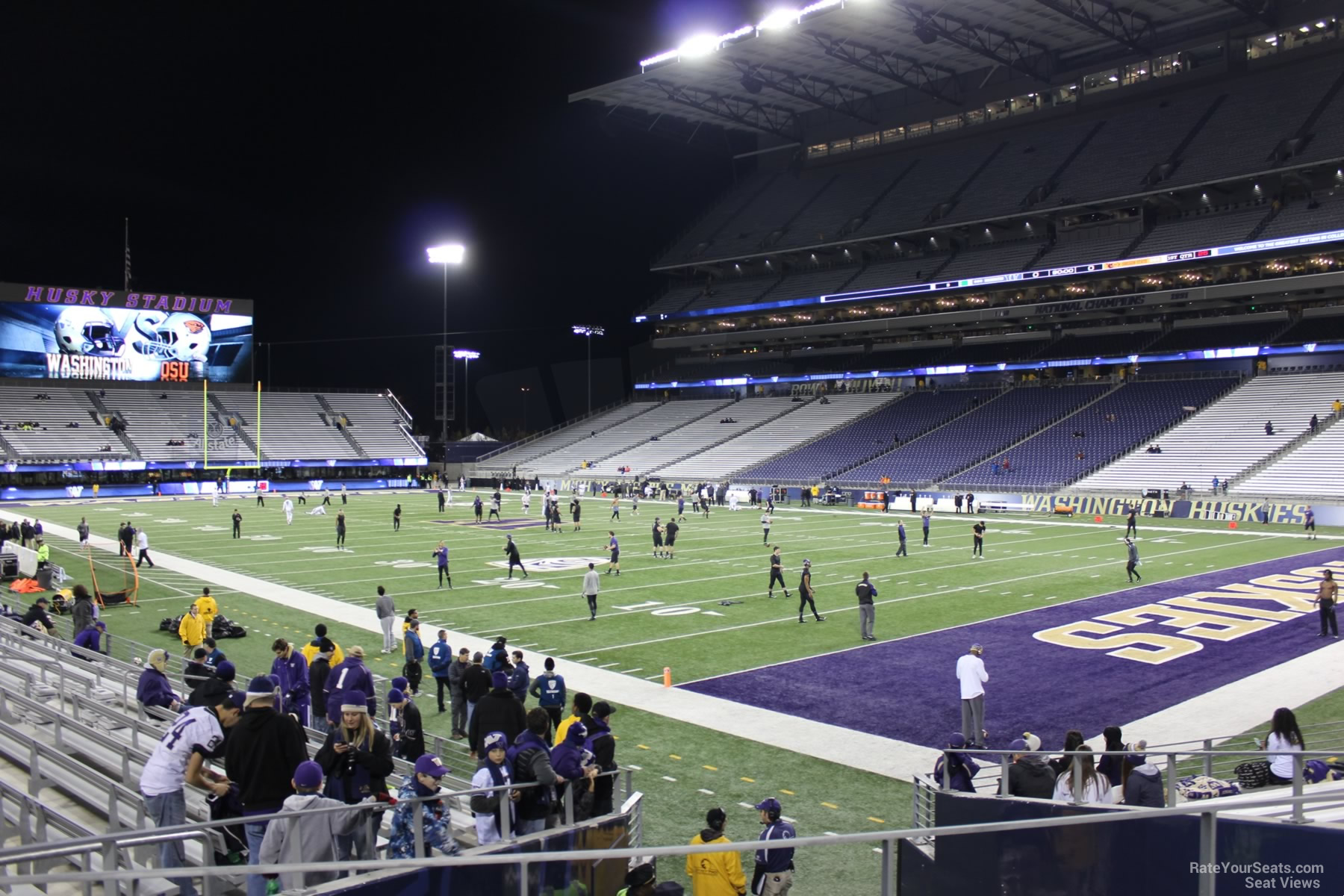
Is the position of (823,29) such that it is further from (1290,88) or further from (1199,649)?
(1199,649)

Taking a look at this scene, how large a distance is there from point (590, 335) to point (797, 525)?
134 ft

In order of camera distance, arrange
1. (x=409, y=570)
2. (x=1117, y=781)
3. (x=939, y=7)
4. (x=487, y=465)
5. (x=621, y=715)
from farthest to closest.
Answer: (x=487, y=465) < (x=939, y=7) < (x=409, y=570) < (x=621, y=715) < (x=1117, y=781)

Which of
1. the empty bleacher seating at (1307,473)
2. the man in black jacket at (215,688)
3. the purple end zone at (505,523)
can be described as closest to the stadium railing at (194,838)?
the man in black jacket at (215,688)

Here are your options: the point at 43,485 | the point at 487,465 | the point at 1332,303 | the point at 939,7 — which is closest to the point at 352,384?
the point at 487,465

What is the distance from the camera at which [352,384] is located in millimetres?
75688

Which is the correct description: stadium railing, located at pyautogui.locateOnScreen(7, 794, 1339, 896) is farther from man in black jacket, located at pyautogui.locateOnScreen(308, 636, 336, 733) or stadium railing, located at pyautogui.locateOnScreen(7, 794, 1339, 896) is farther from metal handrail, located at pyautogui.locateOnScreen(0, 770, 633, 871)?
man in black jacket, located at pyautogui.locateOnScreen(308, 636, 336, 733)

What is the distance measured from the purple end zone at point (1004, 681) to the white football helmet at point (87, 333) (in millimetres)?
56859

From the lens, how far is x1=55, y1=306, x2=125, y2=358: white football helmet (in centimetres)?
5862

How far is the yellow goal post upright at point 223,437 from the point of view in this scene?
6231 cm

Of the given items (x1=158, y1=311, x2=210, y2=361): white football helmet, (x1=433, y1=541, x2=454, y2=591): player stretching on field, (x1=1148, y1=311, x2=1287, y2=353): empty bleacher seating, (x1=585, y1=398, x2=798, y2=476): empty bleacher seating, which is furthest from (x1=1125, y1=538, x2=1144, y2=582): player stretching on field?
(x1=158, y1=311, x2=210, y2=361): white football helmet

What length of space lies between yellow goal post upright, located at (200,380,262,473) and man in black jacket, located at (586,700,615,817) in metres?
60.4

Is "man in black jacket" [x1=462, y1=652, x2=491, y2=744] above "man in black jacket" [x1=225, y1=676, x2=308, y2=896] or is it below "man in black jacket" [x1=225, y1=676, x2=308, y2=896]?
below

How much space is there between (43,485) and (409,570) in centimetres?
4319

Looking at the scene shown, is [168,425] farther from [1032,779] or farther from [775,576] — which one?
[1032,779]
